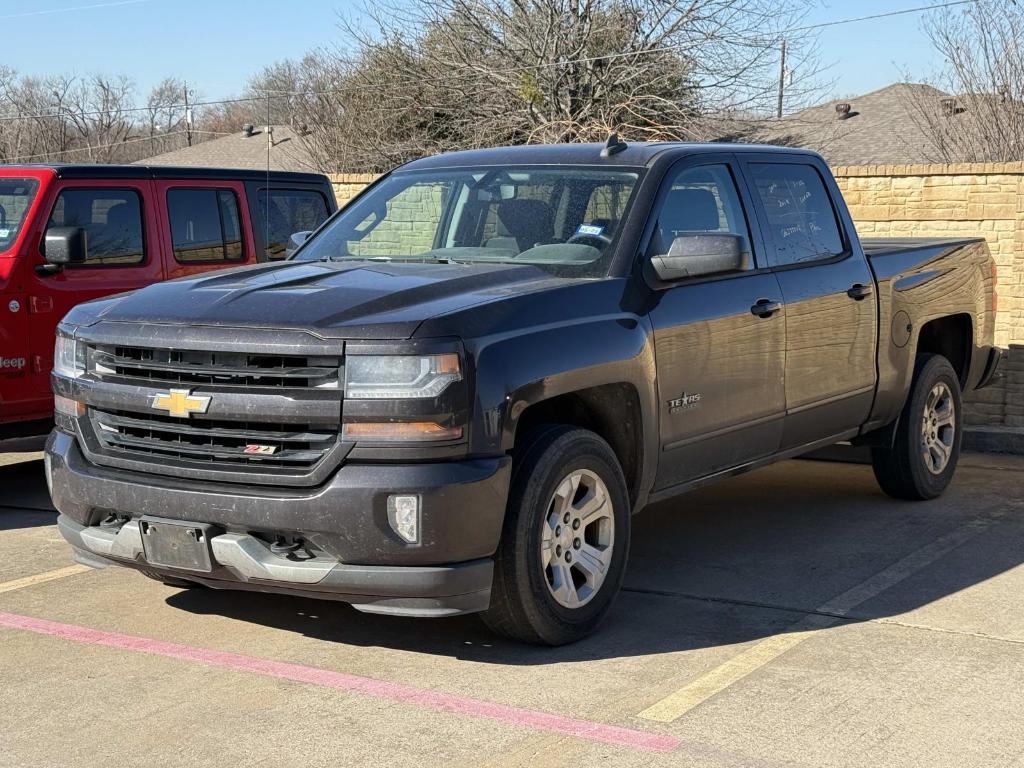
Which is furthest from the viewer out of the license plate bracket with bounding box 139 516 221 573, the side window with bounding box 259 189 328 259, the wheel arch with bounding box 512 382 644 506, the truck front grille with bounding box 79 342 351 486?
the side window with bounding box 259 189 328 259

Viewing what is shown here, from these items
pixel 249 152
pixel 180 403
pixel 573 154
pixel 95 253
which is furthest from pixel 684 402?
pixel 249 152

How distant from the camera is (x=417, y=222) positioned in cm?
659

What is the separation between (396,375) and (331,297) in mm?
575

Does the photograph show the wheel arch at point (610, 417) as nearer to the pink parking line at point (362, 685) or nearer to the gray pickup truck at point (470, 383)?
the gray pickup truck at point (470, 383)

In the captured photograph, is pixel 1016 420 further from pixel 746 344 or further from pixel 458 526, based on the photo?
pixel 458 526

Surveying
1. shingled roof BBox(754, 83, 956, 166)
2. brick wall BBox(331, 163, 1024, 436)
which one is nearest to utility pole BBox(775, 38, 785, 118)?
shingled roof BBox(754, 83, 956, 166)

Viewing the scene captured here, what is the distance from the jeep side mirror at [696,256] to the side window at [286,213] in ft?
15.3

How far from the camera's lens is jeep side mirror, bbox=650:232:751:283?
5.81 metres

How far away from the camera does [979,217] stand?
35.6 ft

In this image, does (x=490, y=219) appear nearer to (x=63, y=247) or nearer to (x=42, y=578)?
(x=42, y=578)

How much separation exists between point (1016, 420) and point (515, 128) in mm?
17040

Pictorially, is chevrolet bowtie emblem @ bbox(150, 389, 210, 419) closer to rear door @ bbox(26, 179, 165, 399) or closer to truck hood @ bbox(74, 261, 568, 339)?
truck hood @ bbox(74, 261, 568, 339)

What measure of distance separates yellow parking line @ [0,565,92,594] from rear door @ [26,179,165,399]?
6.60ft

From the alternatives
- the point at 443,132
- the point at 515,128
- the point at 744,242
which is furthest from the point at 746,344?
the point at 443,132
